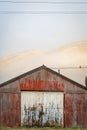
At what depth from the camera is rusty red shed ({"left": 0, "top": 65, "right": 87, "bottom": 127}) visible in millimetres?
10867

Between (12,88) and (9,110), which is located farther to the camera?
(12,88)

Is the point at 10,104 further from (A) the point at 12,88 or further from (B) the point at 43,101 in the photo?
(B) the point at 43,101

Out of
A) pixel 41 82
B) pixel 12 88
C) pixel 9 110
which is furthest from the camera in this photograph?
pixel 12 88

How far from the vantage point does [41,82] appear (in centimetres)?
1095

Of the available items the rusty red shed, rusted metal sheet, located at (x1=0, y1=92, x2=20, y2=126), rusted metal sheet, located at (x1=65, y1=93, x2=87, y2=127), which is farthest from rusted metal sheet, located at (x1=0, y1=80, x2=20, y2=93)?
rusted metal sheet, located at (x1=65, y1=93, x2=87, y2=127)

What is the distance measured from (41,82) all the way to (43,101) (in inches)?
22.5

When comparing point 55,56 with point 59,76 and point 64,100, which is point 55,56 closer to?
point 59,76

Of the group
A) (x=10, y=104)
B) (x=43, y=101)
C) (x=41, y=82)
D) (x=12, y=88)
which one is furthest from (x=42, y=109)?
(x=12, y=88)

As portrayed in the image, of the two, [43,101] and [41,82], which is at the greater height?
[41,82]

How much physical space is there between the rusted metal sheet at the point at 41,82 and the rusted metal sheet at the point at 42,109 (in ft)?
0.54

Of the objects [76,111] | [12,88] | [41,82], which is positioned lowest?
[76,111]

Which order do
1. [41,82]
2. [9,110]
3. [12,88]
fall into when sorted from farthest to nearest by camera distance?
[12,88]
[41,82]
[9,110]

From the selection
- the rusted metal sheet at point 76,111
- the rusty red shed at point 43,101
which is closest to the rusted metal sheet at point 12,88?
the rusty red shed at point 43,101

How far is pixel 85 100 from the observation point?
11.0 meters
